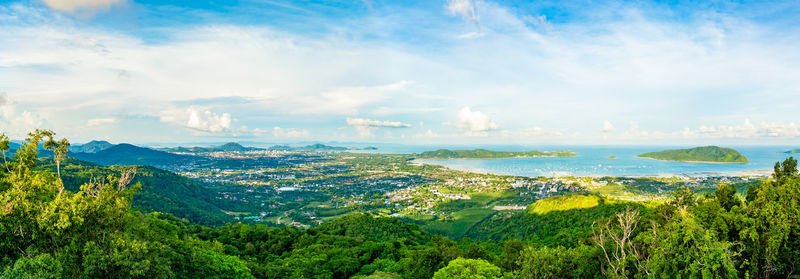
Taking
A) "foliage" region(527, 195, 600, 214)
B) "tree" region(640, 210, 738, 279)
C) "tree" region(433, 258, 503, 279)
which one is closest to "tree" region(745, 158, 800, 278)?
"tree" region(640, 210, 738, 279)

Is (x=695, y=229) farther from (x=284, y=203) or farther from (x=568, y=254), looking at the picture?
(x=284, y=203)

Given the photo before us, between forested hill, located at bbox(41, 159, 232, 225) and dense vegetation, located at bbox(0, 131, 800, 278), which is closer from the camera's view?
dense vegetation, located at bbox(0, 131, 800, 278)

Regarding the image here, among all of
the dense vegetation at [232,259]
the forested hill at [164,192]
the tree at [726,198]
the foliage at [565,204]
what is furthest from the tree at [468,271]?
the forested hill at [164,192]

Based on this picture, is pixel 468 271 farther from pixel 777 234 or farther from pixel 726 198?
pixel 726 198

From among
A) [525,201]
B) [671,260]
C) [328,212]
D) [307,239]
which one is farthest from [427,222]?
[671,260]

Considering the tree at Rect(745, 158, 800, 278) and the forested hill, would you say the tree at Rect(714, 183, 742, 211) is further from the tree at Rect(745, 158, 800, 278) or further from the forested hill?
the forested hill

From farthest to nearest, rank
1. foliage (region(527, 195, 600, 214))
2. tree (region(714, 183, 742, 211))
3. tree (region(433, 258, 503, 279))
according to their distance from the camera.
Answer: foliage (region(527, 195, 600, 214))
tree (region(714, 183, 742, 211))
tree (region(433, 258, 503, 279))
